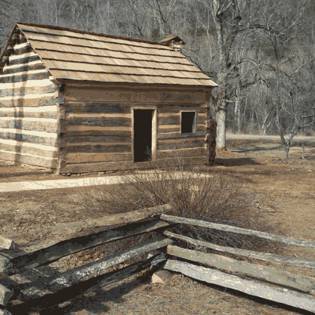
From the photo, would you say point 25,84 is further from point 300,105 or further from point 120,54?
point 300,105

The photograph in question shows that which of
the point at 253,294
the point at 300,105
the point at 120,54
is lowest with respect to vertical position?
the point at 253,294

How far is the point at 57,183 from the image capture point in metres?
11.5

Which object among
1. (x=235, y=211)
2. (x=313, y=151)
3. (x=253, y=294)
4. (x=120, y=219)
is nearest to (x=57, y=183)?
(x=235, y=211)

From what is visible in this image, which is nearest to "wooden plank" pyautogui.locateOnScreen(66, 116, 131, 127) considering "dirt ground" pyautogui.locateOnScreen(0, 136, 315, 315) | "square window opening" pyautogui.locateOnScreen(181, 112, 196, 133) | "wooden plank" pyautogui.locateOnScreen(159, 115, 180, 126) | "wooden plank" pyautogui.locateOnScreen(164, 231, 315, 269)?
"wooden plank" pyautogui.locateOnScreen(159, 115, 180, 126)

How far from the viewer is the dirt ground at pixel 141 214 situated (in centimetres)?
502

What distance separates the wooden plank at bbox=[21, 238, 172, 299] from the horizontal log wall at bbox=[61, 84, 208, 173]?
774cm

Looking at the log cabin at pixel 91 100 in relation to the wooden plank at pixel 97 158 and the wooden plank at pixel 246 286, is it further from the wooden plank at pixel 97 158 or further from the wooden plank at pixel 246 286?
the wooden plank at pixel 246 286

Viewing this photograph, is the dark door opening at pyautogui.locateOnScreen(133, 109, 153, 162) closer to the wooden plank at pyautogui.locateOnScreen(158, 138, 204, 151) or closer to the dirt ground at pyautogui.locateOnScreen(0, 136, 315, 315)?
the wooden plank at pyautogui.locateOnScreen(158, 138, 204, 151)

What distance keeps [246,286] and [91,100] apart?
30.3ft

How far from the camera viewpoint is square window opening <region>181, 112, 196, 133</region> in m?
16.5

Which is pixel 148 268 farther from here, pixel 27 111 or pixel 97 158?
pixel 27 111

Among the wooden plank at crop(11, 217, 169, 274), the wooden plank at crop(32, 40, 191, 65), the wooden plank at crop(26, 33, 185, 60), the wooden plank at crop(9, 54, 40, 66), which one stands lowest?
the wooden plank at crop(11, 217, 169, 274)

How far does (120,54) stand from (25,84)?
10.4ft

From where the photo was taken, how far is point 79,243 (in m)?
4.90
